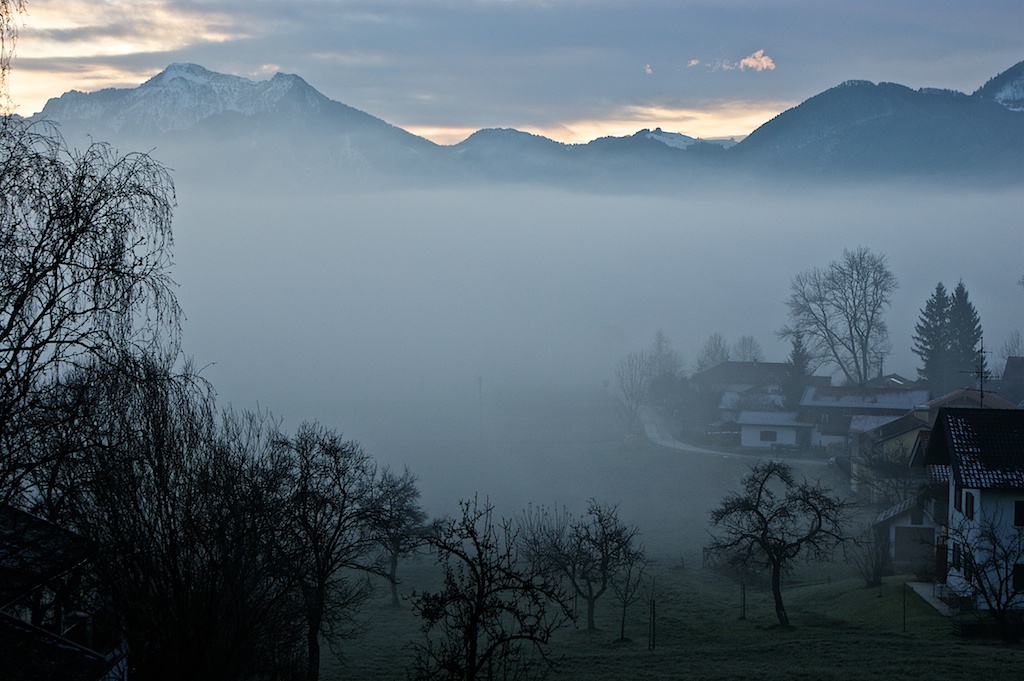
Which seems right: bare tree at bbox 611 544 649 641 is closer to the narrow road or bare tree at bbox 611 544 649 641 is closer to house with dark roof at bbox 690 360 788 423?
the narrow road

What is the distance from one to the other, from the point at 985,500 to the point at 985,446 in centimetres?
205

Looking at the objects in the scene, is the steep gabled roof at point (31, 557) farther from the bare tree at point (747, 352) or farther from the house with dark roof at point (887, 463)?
the bare tree at point (747, 352)

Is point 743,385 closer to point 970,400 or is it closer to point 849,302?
point 849,302

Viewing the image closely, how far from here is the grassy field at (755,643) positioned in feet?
73.6

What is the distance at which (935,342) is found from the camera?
9625cm

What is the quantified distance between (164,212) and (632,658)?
19.0m

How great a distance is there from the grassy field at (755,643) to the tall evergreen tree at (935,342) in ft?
215

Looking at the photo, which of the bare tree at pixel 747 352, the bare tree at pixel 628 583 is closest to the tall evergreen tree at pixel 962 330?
the bare tree at pixel 747 352

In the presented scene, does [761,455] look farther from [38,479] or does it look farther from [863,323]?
[38,479]

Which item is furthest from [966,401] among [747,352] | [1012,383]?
[747,352]

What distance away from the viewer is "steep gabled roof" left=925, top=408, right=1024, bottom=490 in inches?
1174

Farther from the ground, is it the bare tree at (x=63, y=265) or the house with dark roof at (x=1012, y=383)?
the house with dark roof at (x=1012, y=383)

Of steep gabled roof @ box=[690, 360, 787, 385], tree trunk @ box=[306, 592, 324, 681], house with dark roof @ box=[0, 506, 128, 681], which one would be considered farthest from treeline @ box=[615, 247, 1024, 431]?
house with dark roof @ box=[0, 506, 128, 681]

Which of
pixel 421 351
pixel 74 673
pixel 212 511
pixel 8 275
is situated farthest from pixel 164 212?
pixel 421 351
